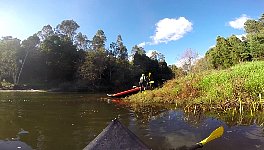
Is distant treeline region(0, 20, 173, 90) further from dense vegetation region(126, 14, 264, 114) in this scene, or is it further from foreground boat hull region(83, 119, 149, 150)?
foreground boat hull region(83, 119, 149, 150)

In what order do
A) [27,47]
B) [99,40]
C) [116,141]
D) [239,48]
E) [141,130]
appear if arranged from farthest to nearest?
[99,40] < [27,47] < [239,48] < [141,130] < [116,141]

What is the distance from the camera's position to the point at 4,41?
160 ft

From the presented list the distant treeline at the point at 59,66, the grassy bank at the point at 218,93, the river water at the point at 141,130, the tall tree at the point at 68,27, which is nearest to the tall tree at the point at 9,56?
the distant treeline at the point at 59,66

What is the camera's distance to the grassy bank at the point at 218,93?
1224cm

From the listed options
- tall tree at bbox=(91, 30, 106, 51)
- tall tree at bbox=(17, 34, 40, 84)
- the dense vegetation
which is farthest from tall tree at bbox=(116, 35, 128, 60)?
the dense vegetation

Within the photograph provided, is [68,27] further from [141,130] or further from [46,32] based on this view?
[141,130]

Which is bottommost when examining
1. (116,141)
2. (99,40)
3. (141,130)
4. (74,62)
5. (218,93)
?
(141,130)

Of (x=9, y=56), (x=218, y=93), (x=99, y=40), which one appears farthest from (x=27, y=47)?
(x=218, y=93)

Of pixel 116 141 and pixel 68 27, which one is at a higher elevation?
pixel 68 27

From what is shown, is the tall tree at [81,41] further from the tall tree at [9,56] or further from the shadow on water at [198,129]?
the shadow on water at [198,129]

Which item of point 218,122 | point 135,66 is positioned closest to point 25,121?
point 218,122

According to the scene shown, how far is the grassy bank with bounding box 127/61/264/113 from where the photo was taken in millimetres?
12245

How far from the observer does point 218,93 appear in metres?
13.8

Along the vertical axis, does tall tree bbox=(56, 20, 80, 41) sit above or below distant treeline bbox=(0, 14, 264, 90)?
above
